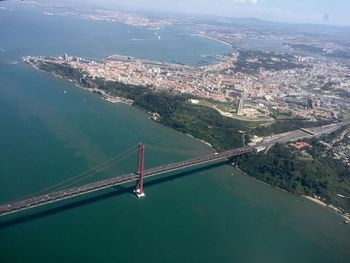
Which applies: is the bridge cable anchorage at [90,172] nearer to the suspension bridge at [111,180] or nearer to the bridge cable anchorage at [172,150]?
the suspension bridge at [111,180]

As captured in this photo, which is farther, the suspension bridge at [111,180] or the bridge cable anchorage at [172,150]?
the bridge cable anchorage at [172,150]

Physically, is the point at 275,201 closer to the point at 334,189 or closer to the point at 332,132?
the point at 334,189

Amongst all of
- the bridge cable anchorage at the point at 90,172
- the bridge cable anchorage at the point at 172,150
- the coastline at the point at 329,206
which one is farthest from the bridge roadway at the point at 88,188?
the coastline at the point at 329,206

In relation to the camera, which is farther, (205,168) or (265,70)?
(265,70)

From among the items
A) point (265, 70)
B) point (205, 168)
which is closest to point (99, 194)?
point (205, 168)

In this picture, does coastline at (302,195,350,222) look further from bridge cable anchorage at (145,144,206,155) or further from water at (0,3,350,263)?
bridge cable anchorage at (145,144,206,155)

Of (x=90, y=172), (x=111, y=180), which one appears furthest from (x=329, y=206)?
(x=90, y=172)

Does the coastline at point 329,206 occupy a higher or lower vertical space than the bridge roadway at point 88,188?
→ lower

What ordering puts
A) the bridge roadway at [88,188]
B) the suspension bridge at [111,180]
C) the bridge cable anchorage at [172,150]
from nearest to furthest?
1. the bridge roadway at [88,188]
2. the suspension bridge at [111,180]
3. the bridge cable anchorage at [172,150]
